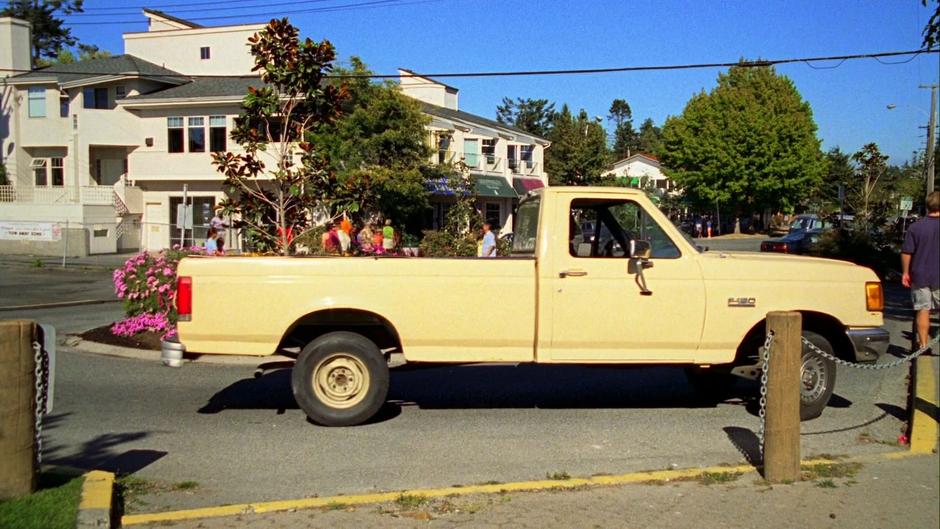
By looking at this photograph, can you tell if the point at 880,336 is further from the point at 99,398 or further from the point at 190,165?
the point at 190,165

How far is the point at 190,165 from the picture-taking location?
35750 mm

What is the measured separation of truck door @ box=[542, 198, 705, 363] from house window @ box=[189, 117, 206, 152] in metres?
31.2

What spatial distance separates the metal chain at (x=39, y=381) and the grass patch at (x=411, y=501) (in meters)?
2.34

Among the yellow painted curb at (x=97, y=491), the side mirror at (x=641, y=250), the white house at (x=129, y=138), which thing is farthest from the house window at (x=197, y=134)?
the yellow painted curb at (x=97, y=491)

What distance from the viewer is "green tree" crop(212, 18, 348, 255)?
1155 centimetres

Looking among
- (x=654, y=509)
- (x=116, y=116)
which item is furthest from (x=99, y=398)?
(x=116, y=116)

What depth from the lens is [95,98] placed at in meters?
38.1

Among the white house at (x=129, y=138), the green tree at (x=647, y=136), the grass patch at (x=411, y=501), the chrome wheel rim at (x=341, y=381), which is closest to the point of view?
the grass patch at (x=411, y=501)

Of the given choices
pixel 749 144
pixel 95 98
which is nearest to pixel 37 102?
pixel 95 98

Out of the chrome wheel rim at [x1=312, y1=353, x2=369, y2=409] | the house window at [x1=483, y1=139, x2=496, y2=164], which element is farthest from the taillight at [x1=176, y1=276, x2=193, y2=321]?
the house window at [x1=483, y1=139, x2=496, y2=164]

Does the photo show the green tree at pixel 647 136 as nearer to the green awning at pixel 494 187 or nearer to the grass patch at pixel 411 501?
the green awning at pixel 494 187

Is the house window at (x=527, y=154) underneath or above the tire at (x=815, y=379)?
above

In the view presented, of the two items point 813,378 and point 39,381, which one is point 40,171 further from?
point 813,378

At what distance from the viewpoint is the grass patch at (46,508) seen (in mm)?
4637
